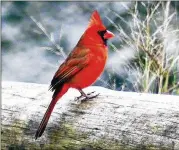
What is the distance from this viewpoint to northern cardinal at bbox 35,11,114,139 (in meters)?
1.46

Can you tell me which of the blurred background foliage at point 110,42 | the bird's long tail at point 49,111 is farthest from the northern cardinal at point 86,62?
the blurred background foliage at point 110,42

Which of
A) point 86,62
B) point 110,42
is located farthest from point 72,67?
point 110,42

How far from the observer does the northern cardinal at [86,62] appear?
1.46 meters

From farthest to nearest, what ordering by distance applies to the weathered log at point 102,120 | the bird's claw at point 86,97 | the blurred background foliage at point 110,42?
the blurred background foliage at point 110,42, the bird's claw at point 86,97, the weathered log at point 102,120

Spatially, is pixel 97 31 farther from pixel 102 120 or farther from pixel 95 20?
pixel 102 120

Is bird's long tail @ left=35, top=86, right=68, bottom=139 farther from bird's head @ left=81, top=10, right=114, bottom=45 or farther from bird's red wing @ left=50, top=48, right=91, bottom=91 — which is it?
bird's head @ left=81, top=10, right=114, bottom=45

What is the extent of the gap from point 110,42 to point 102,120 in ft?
1.89

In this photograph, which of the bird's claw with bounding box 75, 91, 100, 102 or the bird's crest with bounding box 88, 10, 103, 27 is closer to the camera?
the bird's crest with bounding box 88, 10, 103, 27

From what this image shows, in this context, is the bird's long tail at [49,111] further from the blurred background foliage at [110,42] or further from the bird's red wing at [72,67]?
the blurred background foliage at [110,42]

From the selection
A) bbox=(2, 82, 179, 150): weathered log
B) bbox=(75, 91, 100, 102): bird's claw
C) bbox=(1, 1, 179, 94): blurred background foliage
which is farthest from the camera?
bbox=(1, 1, 179, 94): blurred background foliage

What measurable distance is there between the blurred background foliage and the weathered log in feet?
0.75

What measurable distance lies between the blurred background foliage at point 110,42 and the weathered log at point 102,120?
0.75 ft

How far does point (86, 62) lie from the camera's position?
1.49m

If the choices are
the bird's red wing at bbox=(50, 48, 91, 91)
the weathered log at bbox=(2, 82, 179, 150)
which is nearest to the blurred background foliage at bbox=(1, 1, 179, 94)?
the weathered log at bbox=(2, 82, 179, 150)
